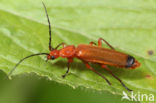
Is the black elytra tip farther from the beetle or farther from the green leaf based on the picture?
the green leaf

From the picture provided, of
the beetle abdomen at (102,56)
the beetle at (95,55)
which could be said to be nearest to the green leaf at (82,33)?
the beetle at (95,55)

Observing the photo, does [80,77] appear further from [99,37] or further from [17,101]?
[17,101]

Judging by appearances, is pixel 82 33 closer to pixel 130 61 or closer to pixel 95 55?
pixel 95 55

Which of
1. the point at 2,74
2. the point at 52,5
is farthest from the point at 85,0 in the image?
the point at 2,74

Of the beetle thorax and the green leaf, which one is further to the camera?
the beetle thorax

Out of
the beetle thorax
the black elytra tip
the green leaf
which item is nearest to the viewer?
the green leaf

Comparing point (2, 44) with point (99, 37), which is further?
point (99, 37)

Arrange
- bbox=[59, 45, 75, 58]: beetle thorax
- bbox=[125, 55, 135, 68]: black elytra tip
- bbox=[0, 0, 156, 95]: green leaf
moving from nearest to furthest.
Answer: bbox=[0, 0, 156, 95]: green leaf < bbox=[125, 55, 135, 68]: black elytra tip < bbox=[59, 45, 75, 58]: beetle thorax

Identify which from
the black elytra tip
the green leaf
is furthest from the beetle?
the green leaf

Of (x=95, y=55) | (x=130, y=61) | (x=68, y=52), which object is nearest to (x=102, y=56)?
(x=95, y=55)
